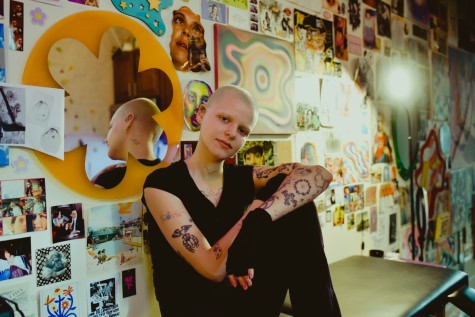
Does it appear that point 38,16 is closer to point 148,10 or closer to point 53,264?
point 148,10

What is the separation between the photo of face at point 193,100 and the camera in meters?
1.50

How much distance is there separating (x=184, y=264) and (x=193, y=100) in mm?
615

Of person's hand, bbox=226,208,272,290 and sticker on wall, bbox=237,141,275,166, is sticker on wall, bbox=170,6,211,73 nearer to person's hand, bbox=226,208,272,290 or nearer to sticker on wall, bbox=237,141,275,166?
sticker on wall, bbox=237,141,275,166

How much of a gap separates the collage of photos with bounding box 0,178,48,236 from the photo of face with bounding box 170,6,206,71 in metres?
0.65

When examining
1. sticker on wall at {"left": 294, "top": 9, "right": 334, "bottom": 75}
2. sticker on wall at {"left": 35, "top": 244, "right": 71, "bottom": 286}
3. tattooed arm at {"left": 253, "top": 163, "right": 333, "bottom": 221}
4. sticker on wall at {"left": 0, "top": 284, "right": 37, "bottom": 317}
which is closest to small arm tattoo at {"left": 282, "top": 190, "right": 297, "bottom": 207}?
tattooed arm at {"left": 253, "top": 163, "right": 333, "bottom": 221}

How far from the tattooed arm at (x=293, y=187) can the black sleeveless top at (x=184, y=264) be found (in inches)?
7.8

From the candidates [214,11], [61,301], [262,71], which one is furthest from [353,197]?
[61,301]

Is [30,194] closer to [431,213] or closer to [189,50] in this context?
[189,50]

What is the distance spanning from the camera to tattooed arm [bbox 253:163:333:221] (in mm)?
1251

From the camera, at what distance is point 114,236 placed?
4.31 ft

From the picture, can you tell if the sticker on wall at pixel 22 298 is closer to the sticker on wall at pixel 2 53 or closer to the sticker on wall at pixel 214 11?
the sticker on wall at pixel 2 53

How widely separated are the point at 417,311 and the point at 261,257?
679mm

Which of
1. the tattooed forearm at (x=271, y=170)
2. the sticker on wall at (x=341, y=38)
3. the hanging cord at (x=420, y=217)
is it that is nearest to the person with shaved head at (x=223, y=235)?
the tattooed forearm at (x=271, y=170)

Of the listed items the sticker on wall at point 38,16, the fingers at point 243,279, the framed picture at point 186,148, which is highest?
the sticker on wall at point 38,16
